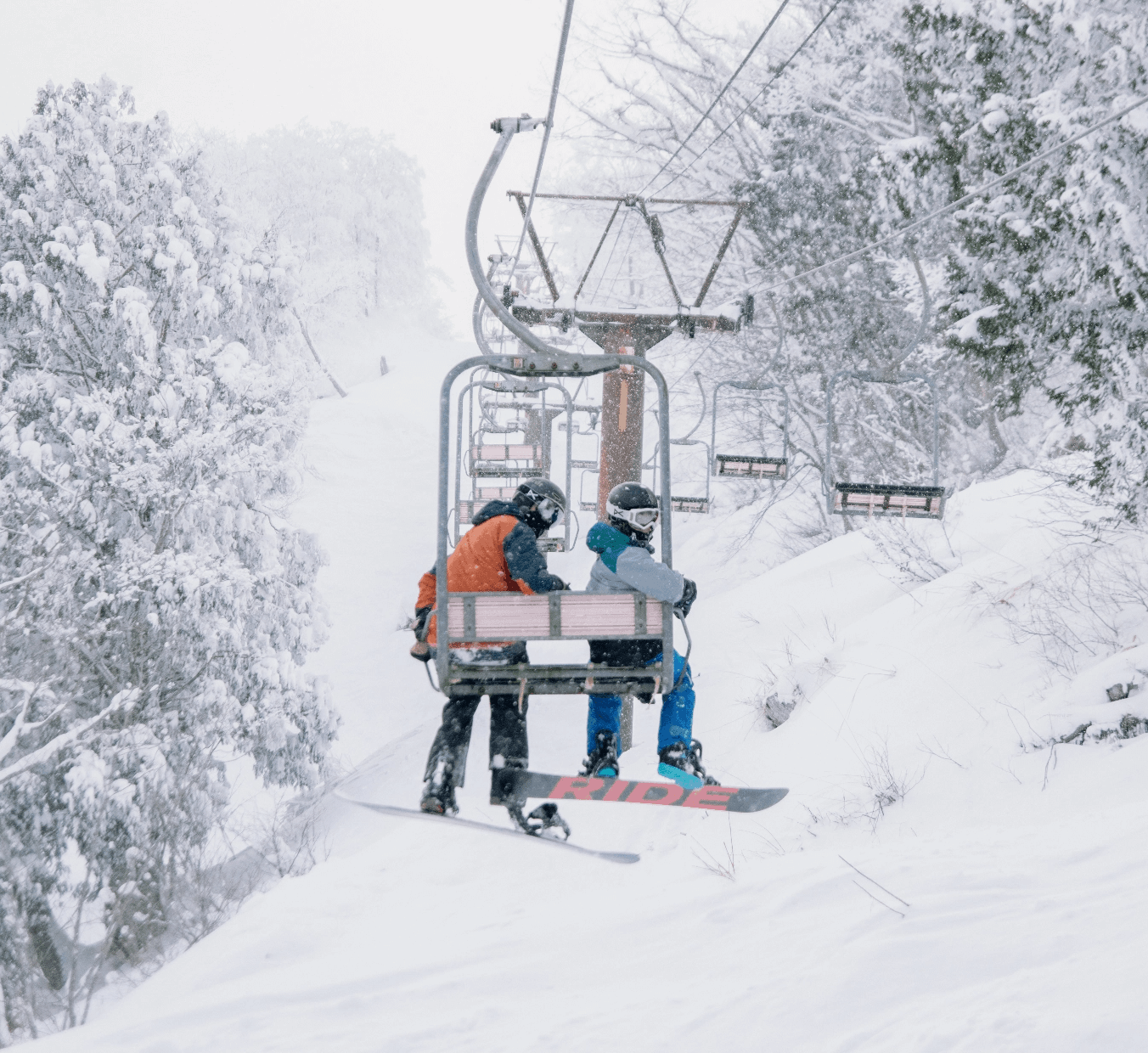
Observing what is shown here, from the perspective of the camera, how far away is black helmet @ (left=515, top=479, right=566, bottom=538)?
4.99 metres

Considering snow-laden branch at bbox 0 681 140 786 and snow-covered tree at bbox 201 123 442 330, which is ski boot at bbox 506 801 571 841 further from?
snow-covered tree at bbox 201 123 442 330

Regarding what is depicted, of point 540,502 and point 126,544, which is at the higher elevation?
point 540,502

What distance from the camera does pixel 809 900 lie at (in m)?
4.56

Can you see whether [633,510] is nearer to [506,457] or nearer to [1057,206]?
[1057,206]

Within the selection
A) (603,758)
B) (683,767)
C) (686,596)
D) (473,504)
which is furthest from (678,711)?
(473,504)

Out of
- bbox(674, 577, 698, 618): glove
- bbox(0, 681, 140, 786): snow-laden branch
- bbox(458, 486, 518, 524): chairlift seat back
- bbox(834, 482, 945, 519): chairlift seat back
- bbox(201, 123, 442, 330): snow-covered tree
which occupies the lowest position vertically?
bbox(0, 681, 140, 786): snow-laden branch

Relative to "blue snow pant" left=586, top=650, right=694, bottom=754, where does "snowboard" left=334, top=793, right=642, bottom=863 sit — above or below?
below

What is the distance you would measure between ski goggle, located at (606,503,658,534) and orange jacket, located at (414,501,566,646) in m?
0.43

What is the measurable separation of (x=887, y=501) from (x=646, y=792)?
509 cm

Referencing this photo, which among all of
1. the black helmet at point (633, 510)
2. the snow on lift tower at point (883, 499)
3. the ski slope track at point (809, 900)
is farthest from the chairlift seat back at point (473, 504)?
the black helmet at point (633, 510)

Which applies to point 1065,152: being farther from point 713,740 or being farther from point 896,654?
point 713,740

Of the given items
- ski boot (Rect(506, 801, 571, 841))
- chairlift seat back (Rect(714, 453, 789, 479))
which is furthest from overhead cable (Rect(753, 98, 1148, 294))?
chairlift seat back (Rect(714, 453, 789, 479))

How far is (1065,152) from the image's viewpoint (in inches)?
274

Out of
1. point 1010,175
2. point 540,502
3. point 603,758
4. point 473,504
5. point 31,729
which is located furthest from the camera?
point 31,729
